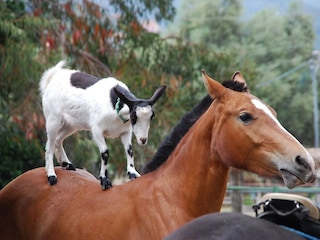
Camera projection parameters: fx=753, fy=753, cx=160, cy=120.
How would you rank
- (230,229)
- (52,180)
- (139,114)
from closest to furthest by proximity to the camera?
1. (230,229)
2. (139,114)
3. (52,180)

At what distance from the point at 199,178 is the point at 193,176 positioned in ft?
0.15

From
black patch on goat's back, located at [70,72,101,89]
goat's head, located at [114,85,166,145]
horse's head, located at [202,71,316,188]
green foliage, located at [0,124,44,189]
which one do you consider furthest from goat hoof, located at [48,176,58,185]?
green foliage, located at [0,124,44,189]

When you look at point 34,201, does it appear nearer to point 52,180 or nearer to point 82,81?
point 52,180

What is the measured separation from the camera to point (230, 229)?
3.12 meters

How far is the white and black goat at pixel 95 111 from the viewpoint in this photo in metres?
4.82

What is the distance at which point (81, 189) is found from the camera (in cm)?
518

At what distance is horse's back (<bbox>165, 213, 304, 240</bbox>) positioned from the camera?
10.2ft

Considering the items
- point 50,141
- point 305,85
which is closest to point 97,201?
point 50,141

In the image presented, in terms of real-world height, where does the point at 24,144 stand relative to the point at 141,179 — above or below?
below

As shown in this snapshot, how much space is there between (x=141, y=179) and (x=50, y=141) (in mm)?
854

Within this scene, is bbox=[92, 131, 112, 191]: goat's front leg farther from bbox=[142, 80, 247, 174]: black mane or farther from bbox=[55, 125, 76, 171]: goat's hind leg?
bbox=[55, 125, 76, 171]: goat's hind leg

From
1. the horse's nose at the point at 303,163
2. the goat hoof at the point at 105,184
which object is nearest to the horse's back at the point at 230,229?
the horse's nose at the point at 303,163

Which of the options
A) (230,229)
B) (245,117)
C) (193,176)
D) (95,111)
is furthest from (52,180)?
(230,229)

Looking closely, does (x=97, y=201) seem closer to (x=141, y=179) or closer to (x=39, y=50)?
(x=141, y=179)
